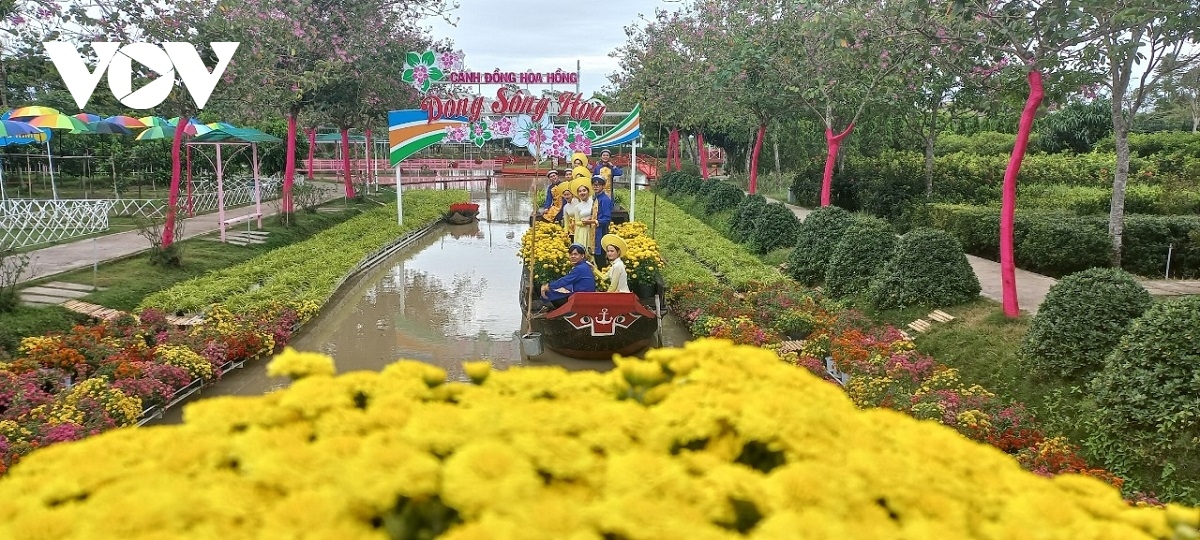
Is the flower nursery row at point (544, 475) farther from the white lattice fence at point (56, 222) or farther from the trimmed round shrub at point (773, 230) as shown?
the white lattice fence at point (56, 222)

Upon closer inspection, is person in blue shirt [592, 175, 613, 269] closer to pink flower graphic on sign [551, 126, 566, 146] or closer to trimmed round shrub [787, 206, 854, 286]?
trimmed round shrub [787, 206, 854, 286]

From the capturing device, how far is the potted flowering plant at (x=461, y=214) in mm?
21719

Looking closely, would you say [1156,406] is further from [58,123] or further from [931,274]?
[58,123]

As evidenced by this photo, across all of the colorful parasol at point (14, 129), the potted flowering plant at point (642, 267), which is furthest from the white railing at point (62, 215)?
the potted flowering plant at point (642, 267)

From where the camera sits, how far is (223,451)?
1504 mm

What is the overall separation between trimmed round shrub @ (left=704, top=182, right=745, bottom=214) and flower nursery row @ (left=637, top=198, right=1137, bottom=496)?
7192 millimetres

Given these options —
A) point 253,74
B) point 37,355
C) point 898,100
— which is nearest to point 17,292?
point 37,355

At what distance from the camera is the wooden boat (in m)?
7.52

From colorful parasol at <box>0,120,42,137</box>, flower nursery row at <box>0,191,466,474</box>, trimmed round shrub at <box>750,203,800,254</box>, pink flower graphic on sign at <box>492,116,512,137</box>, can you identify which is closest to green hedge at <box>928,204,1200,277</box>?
trimmed round shrub at <box>750,203,800,254</box>

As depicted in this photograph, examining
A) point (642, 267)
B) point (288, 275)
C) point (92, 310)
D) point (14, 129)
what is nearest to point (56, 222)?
point (14, 129)

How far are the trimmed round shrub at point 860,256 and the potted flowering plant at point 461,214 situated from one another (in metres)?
13.8

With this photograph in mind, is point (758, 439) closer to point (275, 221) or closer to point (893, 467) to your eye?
point (893, 467)

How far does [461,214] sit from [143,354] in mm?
14837

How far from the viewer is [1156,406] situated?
15.1ft
